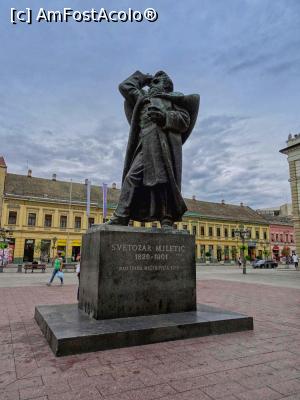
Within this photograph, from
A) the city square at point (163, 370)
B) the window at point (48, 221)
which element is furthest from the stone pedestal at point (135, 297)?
the window at point (48, 221)

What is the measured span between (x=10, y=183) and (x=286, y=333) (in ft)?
134

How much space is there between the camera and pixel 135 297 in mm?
3971

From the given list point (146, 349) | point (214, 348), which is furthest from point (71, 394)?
point (214, 348)

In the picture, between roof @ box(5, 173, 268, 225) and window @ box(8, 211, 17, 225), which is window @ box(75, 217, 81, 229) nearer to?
roof @ box(5, 173, 268, 225)

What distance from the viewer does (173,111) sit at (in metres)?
4.97

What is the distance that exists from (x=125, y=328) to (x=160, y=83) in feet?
13.3

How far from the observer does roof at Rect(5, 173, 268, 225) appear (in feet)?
128

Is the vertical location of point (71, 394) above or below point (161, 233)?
below

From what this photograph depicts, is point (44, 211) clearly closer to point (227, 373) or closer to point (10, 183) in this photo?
point (10, 183)

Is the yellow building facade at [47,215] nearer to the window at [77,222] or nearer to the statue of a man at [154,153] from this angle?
the window at [77,222]

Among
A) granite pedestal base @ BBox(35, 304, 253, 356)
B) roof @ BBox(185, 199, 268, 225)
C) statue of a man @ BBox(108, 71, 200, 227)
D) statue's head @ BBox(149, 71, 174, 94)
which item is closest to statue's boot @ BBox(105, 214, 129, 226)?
statue of a man @ BBox(108, 71, 200, 227)

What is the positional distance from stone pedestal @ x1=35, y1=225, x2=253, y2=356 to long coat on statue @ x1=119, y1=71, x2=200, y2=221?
1.85ft

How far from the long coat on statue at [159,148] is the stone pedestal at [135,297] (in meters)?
0.56

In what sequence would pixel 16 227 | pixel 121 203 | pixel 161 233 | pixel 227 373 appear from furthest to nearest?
pixel 16 227 → pixel 121 203 → pixel 161 233 → pixel 227 373
